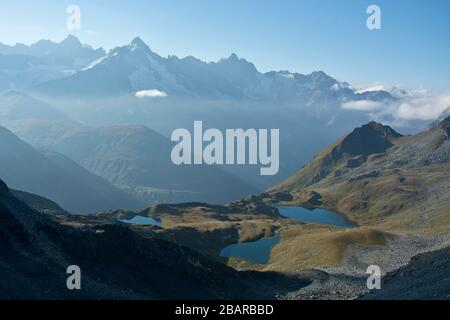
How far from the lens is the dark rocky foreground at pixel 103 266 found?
191 ft

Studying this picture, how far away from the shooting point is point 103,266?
70.8 m

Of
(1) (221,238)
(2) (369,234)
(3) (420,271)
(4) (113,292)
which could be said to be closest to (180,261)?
(4) (113,292)

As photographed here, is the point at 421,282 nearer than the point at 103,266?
Yes

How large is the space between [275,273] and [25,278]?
4938 centimetres

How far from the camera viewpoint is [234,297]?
3024 inches

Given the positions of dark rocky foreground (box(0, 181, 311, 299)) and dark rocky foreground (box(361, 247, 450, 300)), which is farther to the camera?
dark rocky foreground (box(361, 247, 450, 300))

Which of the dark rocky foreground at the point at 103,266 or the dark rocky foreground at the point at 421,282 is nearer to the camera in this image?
the dark rocky foreground at the point at 103,266

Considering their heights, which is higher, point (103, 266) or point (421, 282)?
point (103, 266)

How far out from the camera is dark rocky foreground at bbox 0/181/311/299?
2286 inches

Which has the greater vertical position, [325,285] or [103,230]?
[103,230]
